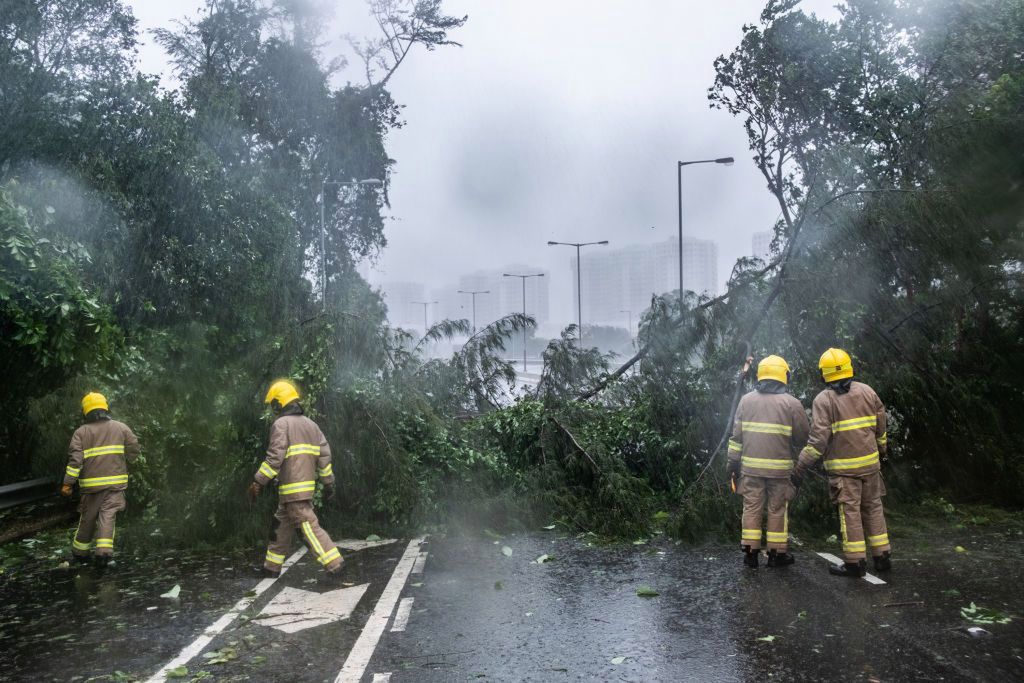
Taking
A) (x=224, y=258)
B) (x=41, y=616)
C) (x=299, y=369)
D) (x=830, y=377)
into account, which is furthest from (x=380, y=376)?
(x=224, y=258)

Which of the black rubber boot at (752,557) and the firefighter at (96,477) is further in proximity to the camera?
the firefighter at (96,477)

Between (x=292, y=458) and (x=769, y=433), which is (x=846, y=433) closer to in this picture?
(x=769, y=433)

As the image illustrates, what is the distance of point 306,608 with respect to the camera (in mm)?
6164

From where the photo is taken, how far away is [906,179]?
989 centimetres

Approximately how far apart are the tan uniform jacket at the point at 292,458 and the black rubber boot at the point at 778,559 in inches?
152

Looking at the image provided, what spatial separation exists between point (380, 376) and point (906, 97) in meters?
11.4

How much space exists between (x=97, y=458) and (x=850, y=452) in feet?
22.1

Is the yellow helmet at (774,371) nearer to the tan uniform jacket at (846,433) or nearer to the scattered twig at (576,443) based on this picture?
the tan uniform jacket at (846,433)

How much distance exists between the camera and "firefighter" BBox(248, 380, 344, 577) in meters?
7.04

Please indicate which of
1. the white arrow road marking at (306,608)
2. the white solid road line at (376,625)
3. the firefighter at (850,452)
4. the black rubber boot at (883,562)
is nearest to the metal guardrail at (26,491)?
the white arrow road marking at (306,608)

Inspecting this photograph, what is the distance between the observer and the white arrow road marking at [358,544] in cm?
823

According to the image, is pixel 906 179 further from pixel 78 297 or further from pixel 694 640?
pixel 78 297

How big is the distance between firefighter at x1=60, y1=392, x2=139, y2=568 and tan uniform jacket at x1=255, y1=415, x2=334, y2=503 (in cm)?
185

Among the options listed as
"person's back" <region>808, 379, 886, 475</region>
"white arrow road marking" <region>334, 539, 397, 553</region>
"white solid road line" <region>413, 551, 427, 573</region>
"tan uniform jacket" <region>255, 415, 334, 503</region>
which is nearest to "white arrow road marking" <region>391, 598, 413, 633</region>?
"white solid road line" <region>413, 551, 427, 573</region>
